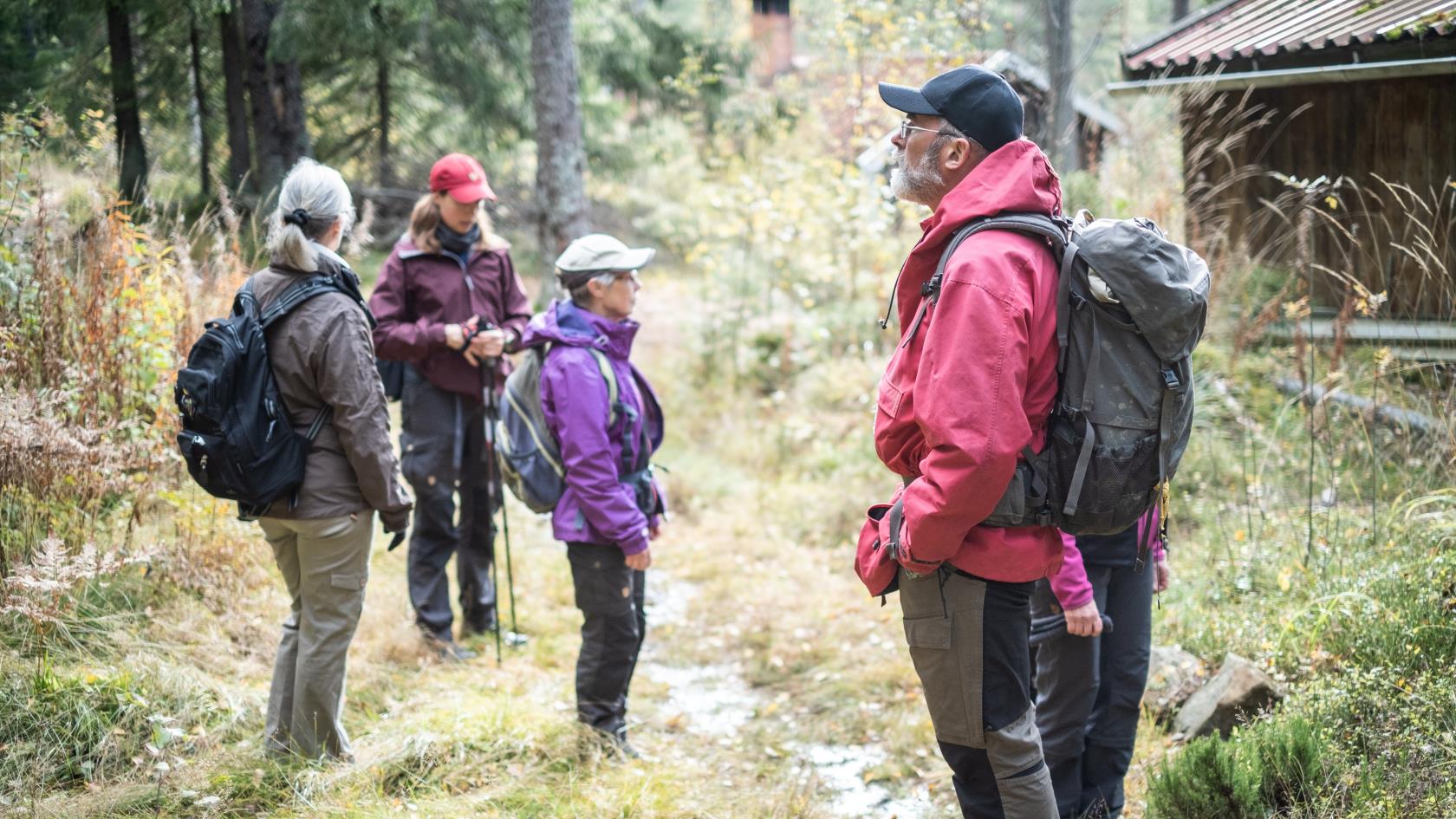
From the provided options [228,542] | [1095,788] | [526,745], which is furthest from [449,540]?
[1095,788]

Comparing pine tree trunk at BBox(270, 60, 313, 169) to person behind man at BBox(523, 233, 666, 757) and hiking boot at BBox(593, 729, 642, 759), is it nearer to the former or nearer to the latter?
person behind man at BBox(523, 233, 666, 757)

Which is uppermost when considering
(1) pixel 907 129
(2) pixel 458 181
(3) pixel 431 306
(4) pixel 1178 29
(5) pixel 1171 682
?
(4) pixel 1178 29

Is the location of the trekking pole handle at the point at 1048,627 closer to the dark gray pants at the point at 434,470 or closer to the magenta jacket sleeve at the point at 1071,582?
the magenta jacket sleeve at the point at 1071,582

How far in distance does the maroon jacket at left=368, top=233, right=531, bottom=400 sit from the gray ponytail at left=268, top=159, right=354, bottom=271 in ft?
4.17

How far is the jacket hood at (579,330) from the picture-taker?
3863 mm

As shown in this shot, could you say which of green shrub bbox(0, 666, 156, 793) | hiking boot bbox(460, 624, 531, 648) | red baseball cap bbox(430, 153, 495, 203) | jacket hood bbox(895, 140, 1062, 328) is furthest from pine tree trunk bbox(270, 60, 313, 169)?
jacket hood bbox(895, 140, 1062, 328)

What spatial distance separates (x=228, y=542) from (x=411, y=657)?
37.6 inches

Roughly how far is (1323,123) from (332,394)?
7.61m

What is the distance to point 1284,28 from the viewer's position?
700 centimetres

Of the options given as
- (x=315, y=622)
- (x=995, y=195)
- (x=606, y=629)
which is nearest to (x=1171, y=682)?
(x=606, y=629)

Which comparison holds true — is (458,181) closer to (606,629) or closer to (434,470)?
(434,470)

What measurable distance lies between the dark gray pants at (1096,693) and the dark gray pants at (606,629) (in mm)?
1516

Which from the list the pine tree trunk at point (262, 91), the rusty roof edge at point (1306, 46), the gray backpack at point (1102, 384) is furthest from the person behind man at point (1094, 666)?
the pine tree trunk at point (262, 91)

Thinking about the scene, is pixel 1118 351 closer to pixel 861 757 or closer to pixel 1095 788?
pixel 1095 788
